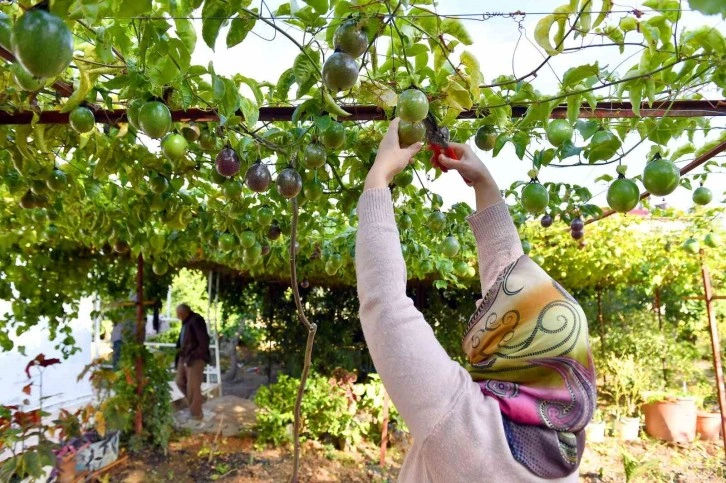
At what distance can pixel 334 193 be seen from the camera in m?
2.26

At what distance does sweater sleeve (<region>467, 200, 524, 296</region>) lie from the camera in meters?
1.45

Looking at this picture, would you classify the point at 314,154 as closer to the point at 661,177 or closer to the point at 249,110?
the point at 249,110

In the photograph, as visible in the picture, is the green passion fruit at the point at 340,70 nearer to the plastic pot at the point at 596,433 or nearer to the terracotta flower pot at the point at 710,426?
the plastic pot at the point at 596,433

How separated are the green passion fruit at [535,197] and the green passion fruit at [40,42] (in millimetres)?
1691

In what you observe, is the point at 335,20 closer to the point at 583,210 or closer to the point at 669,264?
the point at 583,210

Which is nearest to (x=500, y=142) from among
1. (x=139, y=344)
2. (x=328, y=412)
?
(x=328, y=412)

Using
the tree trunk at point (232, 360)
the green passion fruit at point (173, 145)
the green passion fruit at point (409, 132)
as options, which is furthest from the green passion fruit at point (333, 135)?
the tree trunk at point (232, 360)

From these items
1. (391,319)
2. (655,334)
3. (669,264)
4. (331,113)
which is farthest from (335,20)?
(655,334)

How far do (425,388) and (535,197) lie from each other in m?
1.36

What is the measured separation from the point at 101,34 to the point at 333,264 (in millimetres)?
2401

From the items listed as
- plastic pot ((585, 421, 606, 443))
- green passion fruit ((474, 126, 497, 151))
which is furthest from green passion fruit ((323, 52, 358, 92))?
plastic pot ((585, 421, 606, 443))

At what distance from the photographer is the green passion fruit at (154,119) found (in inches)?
55.3

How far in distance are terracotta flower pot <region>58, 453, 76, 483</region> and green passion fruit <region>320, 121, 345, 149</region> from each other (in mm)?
3251

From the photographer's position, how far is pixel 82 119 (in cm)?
161
